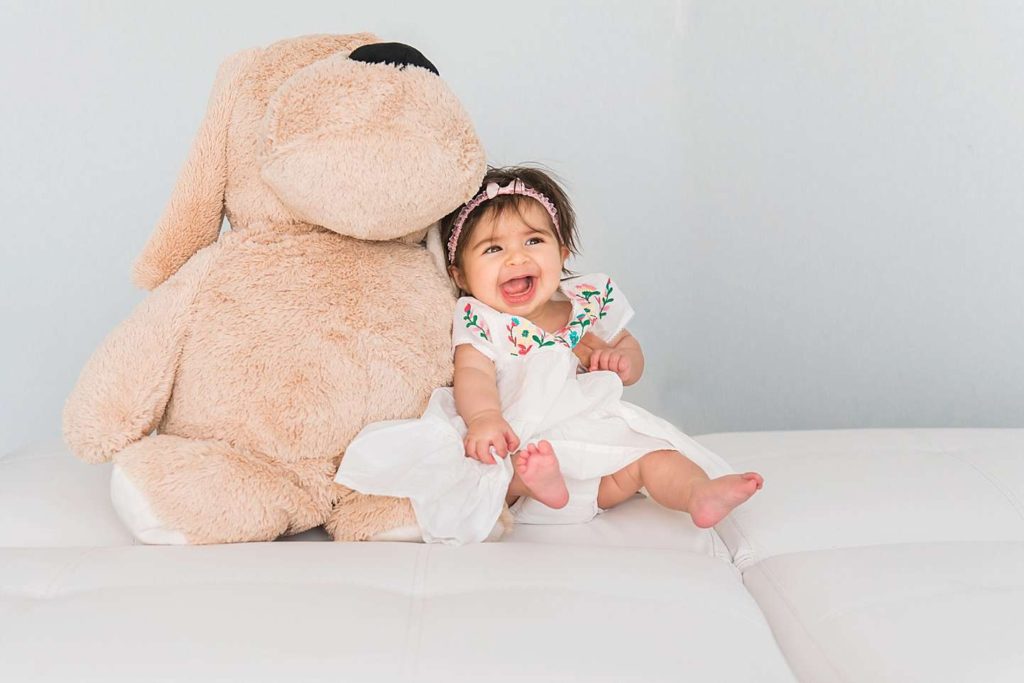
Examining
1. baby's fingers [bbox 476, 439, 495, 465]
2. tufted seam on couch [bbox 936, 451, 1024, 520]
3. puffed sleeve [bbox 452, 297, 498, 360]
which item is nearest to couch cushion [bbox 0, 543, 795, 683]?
baby's fingers [bbox 476, 439, 495, 465]

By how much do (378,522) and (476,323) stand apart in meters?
0.29

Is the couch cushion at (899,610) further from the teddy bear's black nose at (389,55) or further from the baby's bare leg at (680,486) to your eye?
the teddy bear's black nose at (389,55)

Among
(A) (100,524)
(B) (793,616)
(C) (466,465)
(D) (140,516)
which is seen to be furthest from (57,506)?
(B) (793,616)

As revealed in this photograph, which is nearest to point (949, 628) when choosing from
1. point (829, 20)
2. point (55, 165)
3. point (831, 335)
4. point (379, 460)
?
point (379, 460)

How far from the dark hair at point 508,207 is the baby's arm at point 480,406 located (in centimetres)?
17

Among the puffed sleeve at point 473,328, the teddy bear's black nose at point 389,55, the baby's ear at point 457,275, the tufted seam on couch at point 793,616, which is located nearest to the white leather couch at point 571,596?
Result: the tufted seam on couch at point 793,616

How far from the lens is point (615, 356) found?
141cm

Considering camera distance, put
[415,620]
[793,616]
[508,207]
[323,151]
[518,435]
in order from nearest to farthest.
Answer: [415,620] < [793,616] < [323,151] < [518,435] < [508,207]

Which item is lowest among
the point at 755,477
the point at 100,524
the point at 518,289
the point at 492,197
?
the point at 100,524

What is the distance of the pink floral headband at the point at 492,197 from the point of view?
54.3 inches

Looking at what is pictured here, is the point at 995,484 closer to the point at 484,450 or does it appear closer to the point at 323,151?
the point at 484,450

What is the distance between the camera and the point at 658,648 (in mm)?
879

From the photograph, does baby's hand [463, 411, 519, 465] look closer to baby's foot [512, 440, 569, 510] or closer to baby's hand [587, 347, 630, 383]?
baby's foot [512, 440, 569, 510]

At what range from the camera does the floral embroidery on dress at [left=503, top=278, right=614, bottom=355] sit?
134 cm
